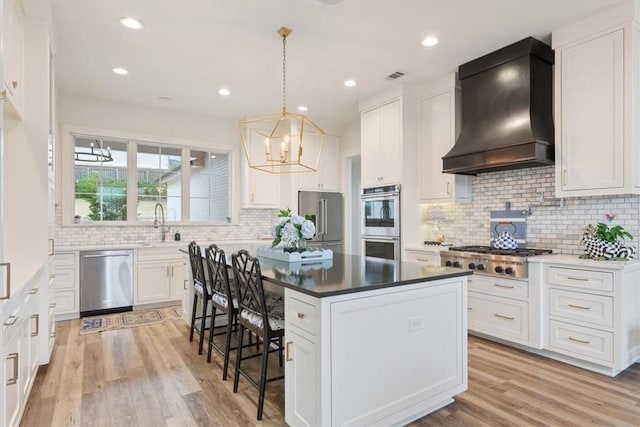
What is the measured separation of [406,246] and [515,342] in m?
1.60

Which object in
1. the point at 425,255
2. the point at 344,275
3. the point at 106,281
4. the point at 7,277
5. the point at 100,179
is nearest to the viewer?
the point at 7,277

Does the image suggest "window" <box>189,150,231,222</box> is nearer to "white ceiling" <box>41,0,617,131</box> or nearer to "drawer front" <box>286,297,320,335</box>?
"white ceiling" <box>41,0,617,131</box>

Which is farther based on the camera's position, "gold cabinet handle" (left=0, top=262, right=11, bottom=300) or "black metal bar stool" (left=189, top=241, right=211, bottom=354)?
"black metal bar stool" (left=189, top=241, right=211, bottom=354)

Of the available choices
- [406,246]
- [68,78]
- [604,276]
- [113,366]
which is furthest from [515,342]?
[68,78]

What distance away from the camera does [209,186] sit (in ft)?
20.1

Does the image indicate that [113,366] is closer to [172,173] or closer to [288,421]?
[288,421]

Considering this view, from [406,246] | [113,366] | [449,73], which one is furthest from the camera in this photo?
[406,246]

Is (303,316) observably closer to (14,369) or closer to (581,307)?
(14,369)

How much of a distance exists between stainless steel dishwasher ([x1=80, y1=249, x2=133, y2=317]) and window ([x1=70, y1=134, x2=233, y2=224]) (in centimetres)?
76

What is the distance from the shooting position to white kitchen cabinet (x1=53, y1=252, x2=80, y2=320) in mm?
4484

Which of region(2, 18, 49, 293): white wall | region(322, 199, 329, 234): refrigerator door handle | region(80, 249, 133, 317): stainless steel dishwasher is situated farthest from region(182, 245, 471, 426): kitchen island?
region(322, 199, 329, 234): refrigerator door handle

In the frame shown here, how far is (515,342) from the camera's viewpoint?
3.40m

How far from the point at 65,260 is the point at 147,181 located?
159cm

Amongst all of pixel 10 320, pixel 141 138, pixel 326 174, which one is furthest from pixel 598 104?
pixel 141 138
